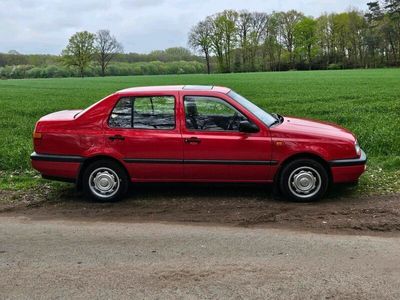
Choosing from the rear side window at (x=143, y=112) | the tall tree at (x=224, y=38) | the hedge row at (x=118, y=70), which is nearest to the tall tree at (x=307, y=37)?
the tall tree at (x=224, y=38)

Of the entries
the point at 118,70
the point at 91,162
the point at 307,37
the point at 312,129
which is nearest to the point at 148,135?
the point at 91,162

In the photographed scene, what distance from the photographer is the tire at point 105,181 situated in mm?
6914

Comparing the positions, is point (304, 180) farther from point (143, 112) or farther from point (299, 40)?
point (299, 40)

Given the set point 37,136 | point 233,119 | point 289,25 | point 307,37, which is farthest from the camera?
point 289,25

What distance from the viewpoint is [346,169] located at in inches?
261

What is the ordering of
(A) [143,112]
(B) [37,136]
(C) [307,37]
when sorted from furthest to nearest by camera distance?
1. (C) [307,37]
2. (B) [37,136]
3. (A) [143,112]

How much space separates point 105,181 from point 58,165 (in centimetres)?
70

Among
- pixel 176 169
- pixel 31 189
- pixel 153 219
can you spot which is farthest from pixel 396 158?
pixel 31 189

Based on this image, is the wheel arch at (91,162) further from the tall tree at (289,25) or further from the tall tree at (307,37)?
the tall tree at (289,25)

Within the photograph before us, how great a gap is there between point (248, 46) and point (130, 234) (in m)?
111

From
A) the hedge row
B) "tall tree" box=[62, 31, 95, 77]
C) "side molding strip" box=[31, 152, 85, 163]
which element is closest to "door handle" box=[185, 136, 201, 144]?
"side molding strip" box=[31, 152, 85, 163]

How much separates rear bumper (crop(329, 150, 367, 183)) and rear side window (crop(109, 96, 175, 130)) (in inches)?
91.5

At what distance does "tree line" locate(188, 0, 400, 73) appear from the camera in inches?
3735

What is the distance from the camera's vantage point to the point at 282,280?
4.17 metres
